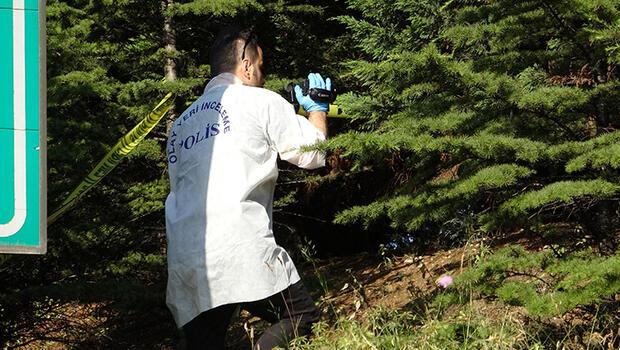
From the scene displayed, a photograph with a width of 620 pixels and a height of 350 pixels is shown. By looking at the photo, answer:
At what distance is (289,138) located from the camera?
15.1 ft

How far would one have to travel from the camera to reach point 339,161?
8.58 meters

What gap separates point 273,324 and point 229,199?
2.23 feet

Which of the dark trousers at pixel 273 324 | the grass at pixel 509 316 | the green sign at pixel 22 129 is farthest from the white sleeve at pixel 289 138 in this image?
the green sign at pixel 22 129

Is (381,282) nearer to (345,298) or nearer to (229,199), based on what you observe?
(345,298)

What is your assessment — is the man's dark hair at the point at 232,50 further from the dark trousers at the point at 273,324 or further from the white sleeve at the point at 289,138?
the dark trousers at the point at 273,324

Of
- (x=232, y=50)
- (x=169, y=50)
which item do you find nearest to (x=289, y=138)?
(x=232, y=50)

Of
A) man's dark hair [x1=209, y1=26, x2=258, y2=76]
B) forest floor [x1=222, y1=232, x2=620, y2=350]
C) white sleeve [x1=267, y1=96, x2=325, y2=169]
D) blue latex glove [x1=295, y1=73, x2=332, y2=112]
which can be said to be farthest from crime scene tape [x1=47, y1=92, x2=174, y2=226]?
forest floor [x1=222, y1=232, x2=620, y2=350]

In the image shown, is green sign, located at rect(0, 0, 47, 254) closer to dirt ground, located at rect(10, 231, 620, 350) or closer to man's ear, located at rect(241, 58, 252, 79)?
man's ear, located at rect(241, 58, 252, 79)

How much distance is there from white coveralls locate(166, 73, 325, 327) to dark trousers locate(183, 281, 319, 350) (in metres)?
0.07

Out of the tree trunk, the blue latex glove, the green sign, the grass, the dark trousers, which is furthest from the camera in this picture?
the tree trunk

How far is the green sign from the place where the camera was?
374 cm

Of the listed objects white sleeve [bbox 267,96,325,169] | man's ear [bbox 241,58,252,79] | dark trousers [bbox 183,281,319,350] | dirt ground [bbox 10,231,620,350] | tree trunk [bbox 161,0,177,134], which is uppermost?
man's ear [bbox 241,58,252,79]

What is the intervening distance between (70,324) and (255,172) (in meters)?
3.61

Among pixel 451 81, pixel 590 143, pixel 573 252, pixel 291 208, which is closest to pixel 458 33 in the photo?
pixel 451 81
